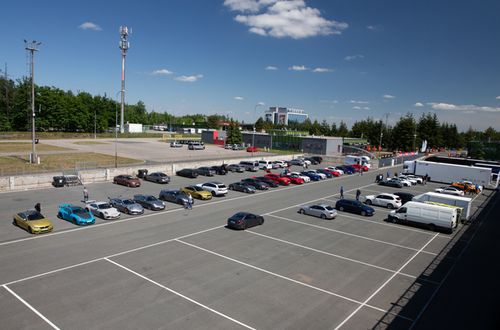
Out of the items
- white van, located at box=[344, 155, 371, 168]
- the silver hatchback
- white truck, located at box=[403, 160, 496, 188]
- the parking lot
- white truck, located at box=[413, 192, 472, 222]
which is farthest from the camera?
white van, located at box=[344, 155, 371, 168]

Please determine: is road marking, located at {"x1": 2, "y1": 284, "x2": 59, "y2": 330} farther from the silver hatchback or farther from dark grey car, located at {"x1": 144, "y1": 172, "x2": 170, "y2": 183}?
dark grey car, located at {"x1": 144, "y1": 172, "x2": 170, "y2": 183}

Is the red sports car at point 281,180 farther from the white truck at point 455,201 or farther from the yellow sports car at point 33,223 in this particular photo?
the yellow sports car at point 33,223

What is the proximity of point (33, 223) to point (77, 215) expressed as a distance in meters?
2.84

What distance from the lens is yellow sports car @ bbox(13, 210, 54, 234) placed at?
22.2 metres

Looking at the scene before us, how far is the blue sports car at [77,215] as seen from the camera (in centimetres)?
2452

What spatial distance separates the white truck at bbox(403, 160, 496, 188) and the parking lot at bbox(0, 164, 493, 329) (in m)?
26.4

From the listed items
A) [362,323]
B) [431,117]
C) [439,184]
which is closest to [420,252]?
[362,323]

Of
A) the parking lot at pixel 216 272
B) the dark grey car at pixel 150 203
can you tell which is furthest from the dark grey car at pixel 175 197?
Result: the dark grey car at pixel 150 203

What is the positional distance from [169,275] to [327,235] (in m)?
12.0

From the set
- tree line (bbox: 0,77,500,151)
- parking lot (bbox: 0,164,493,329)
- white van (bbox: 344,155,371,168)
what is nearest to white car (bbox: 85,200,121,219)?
parking lot (bbox: 0,164,493,329)

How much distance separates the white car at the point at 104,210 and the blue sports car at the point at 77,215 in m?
0.96

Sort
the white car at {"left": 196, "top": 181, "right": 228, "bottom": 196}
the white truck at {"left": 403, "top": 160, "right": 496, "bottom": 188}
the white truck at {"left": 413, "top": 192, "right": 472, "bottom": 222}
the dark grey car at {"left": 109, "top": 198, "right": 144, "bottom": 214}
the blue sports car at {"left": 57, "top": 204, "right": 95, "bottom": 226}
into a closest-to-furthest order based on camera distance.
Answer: the blue sports car at {"left": 57, "top": 204, "right": 95, "bottom": 226} < the dark grey car at {"left": 109, "top": 198, "right": 144, "bottom": 214} < the white truck at {"left": 413, "top": 192, "right": 472, "bottom": 222} < the white car at {"left": 196, "top": 181, "right": 228, "bottom": 196} < the white truck at {"left": 403, "top": 160, "right": 496, "bottom": 188}

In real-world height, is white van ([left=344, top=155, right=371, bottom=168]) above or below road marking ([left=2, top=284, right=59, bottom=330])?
above

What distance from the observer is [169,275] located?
16781 millimetres
